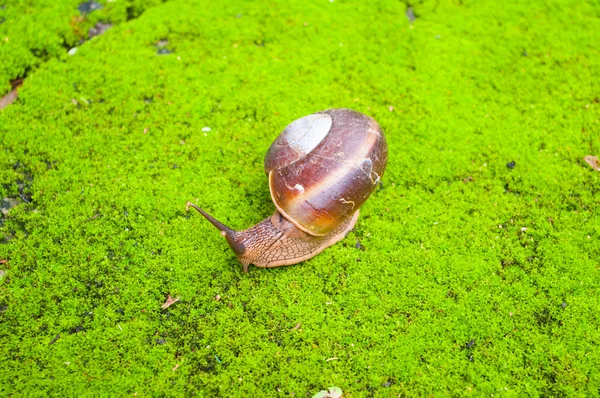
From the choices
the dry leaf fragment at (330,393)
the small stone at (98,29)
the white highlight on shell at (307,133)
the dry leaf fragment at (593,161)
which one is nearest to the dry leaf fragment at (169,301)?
the dry leaf fragment at (330,393)

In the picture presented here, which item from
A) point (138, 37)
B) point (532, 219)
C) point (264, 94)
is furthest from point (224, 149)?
point (532, 219)

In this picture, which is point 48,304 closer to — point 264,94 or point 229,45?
point 264,94

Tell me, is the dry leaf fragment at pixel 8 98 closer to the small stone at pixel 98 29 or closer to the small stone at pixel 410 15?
the small stone at pixel 98 29

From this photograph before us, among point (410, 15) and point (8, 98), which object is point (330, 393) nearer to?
point (8, 98)

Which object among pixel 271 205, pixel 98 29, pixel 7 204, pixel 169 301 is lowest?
pixel 169 301

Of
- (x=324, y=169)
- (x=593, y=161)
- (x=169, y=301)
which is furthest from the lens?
(x=593, y=161)

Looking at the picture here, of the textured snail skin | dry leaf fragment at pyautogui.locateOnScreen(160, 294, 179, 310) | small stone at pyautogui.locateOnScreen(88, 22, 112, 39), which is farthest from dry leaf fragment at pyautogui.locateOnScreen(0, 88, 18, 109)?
dry leaf fragment at pyautogui.locateOnScreen(160, 294, 179, 310)

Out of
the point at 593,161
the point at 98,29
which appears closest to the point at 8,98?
the point at 98,29
